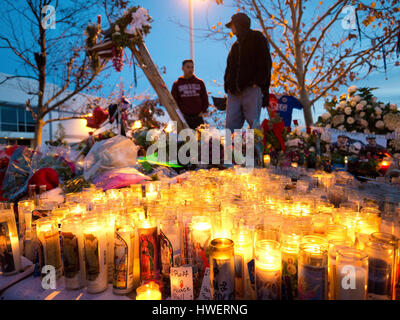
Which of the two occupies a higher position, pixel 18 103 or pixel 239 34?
pixel 18 103

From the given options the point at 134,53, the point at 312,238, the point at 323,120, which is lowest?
the point at 312,238

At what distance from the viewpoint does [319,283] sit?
3.31 ft

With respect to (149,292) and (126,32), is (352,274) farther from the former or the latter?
(126,32)

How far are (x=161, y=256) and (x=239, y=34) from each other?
4.54 metres

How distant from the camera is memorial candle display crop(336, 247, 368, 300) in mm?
972

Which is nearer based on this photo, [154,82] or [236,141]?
[236,141]

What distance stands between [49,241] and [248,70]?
13.8ft

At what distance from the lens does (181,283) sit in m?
1.22

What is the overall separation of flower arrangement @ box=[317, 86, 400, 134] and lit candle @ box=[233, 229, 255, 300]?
5735 mm

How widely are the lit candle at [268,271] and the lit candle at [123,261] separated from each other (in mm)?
635

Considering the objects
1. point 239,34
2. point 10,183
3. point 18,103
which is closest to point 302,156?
point 239,34

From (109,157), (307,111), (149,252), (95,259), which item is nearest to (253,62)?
(109,157)
